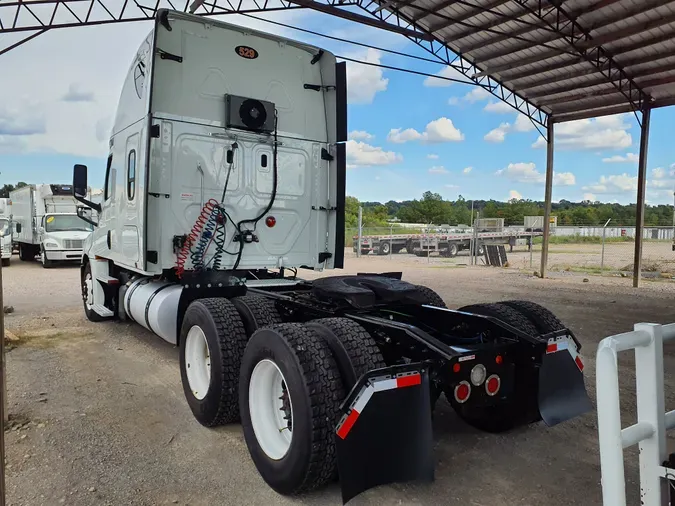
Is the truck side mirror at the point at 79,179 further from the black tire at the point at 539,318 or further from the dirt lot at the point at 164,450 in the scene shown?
the black tire at the point at 539,318

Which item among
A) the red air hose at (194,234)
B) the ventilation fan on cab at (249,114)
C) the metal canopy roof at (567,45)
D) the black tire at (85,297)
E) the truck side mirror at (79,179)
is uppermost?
the metal canopy roof at (567,45)

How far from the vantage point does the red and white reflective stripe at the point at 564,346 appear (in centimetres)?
376

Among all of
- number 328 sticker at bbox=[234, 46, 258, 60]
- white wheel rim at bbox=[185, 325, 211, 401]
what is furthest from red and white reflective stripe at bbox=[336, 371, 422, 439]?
number 328 sticker at bbox=[234, 46, 258, 60]

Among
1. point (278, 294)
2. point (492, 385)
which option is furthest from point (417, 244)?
point (492, 385)

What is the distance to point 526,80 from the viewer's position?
1573cm

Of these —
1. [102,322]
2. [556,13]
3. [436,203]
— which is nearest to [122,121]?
[102,322]

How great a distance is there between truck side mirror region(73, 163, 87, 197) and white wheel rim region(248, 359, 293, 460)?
484 cm

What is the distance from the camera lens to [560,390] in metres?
3.83

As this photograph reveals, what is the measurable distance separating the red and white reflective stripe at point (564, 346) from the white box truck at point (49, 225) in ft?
54.7

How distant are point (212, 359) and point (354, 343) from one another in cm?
148

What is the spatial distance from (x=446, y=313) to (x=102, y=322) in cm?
646

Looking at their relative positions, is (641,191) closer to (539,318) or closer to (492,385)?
(539,318)

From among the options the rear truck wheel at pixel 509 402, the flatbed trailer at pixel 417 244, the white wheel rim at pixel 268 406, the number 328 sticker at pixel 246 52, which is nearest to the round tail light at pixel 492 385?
the rear truck wheel at pixel 509 402

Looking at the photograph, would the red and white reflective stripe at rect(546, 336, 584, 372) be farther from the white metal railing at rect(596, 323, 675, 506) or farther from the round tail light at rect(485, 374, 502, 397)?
the white metal railing at rect(596, 323, 675, 506)
